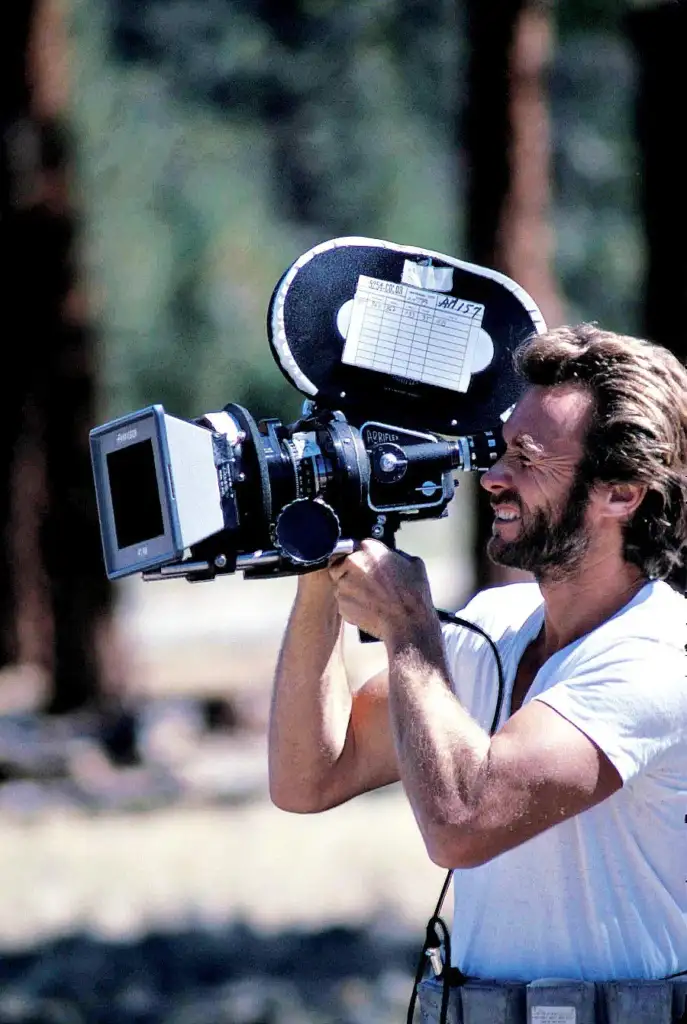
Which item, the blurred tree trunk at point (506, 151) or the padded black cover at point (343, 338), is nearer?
the padded black cover at point (343, 338)

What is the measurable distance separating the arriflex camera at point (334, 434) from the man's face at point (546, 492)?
102 millimetres

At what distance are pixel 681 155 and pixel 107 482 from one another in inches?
136

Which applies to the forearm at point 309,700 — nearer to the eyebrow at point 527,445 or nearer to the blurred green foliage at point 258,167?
the eyebrow at point 527,445

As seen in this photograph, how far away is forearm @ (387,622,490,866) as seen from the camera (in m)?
2.18

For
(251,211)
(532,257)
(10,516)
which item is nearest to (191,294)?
(251,211)

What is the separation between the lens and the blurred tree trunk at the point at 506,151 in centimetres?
723

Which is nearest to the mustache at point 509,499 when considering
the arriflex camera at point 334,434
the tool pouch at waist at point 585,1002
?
the arriflex camera at point 334,434

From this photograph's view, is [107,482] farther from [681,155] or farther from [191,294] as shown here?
[191,294]

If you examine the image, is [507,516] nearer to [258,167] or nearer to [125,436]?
[125,436]

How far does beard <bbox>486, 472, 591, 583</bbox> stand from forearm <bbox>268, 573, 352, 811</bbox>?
336 millimetres

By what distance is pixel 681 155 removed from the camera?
5332 millimetres

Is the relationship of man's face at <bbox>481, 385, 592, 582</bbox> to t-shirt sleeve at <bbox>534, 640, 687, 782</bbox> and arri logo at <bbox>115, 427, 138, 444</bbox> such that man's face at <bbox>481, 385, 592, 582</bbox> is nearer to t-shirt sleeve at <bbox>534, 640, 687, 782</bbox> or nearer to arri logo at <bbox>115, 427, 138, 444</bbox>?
t-shirt sleeve at <bbox>534, 640, 687, 782</bbox>

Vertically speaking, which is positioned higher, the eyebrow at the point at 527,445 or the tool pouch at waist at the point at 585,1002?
the eyebrow at the point at 527,445

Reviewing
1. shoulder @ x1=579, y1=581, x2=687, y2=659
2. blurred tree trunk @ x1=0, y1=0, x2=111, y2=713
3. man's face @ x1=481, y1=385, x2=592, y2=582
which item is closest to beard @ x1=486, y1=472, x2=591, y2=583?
man's face @ x1=481, y1=385, x2=592, y2=582
